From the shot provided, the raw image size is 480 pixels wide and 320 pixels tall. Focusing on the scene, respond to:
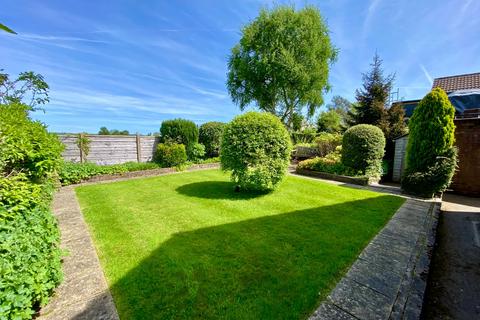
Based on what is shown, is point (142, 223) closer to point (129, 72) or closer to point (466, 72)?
point (129, 72)

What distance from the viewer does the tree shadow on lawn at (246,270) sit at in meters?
2.19

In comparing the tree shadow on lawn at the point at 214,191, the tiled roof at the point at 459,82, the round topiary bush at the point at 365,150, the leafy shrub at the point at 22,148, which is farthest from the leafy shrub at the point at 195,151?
the tiled roof at the point at 459,82

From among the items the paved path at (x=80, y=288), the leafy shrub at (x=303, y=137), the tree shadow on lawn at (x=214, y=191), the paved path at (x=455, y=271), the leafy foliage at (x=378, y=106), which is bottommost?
the paved path at (x=455, y=271)

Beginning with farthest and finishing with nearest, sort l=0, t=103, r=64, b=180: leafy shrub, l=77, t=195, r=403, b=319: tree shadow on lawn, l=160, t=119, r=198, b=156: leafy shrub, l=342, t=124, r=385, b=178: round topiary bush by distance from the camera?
l=160, t=119, r=198, b=156: leafy shrub → l=342, t=124, r=385, b=178: round topiary bush → l=0, t=103, r=64, b=180: leafy shrub → l=77, t=195, r=403, b=319: tree shadow on lawn

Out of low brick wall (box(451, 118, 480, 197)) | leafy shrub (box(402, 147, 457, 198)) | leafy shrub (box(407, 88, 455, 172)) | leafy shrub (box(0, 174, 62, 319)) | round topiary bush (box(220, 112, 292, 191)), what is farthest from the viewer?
low brick wall (box(451, 118, 480, 197))

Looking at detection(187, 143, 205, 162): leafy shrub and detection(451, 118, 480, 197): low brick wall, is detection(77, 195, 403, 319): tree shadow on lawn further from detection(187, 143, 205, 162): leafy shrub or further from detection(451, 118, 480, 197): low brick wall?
detection(187, 143, 205, 162): leafy shrub

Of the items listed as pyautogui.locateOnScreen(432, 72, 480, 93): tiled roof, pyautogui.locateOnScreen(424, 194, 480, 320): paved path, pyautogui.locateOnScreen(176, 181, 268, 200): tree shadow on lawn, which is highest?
pyautogui.locateOnScreen(432, 72, 480, 93): tiled roof

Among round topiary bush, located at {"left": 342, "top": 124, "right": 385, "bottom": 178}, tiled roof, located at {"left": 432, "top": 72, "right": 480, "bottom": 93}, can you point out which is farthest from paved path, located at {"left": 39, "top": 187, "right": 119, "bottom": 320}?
tiled roof, located at {"left": 432, "top": 72, "right": 480, "bottom": 93}

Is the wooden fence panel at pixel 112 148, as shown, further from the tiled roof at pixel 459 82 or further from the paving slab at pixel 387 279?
the tiled roof at pixel 459 82

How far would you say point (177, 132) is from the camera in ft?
39.1

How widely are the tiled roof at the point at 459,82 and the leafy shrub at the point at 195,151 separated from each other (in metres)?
16.7

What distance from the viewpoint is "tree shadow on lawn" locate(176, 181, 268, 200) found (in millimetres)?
6039

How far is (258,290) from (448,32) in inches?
391

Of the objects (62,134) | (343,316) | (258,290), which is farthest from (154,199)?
(62,134)
